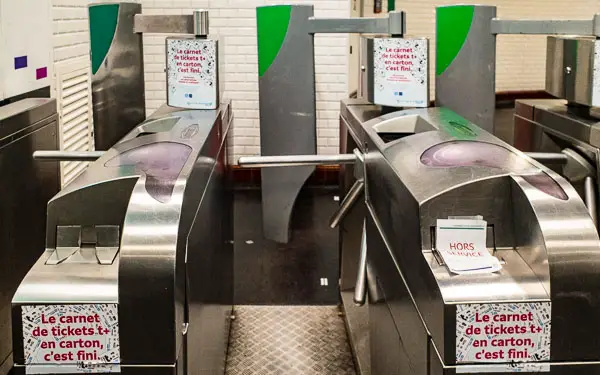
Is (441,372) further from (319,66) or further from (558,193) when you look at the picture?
(319,66)

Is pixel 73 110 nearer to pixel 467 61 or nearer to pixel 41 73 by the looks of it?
pixel 41 73

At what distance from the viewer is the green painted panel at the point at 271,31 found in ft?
8.58

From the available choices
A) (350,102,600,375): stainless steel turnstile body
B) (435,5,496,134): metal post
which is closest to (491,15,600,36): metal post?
(435,5,496,134): metal post

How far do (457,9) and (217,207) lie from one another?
99 cm

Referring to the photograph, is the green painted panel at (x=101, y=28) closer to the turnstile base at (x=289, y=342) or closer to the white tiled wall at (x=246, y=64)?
the turnstile base at (x=289, y=342)

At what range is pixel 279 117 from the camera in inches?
106

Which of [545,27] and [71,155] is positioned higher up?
[545,27]

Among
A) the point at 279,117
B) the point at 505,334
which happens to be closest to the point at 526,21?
the point at 279,117

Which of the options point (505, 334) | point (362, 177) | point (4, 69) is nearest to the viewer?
point (505, 334)

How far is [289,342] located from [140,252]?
1.57 metres

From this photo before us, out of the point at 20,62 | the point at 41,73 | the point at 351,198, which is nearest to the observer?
the point at 351,198

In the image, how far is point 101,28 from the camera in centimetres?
258

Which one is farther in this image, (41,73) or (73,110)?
(73,110)

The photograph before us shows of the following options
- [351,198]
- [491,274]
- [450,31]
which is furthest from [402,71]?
[491,274]
